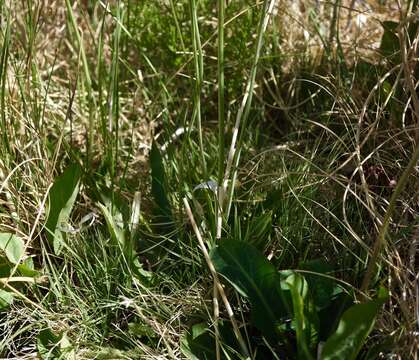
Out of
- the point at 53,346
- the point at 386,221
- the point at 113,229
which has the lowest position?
the point at 53,346

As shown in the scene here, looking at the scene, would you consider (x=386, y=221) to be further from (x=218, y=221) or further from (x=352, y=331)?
(x=218, y=221)

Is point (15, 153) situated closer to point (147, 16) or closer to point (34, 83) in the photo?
point (34, 83)

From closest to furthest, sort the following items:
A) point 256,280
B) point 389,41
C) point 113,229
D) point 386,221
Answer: point 386,221, point 256,280, point 113,229, point 389,41

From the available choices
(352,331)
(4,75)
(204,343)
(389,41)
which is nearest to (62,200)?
(4,75)

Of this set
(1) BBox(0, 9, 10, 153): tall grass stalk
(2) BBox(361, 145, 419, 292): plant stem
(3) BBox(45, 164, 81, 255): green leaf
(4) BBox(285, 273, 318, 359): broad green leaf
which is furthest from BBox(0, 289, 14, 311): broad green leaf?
(2) BBox(361, 145, 419, 292): plant stem

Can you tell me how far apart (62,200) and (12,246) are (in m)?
0.13

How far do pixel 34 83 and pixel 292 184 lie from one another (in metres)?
0.59

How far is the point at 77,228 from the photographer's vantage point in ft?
5.21

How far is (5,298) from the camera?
146cm

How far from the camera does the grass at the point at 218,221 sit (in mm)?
1345

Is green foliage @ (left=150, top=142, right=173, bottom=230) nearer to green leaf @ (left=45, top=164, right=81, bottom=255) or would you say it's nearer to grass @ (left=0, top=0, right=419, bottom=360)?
grass @ (left=0, top=0, right=419, bottom=360)

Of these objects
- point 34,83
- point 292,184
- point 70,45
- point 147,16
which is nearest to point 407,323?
point 292,184

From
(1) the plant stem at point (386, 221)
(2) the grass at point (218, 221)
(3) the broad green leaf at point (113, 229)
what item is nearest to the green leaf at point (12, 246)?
(2) the grass at point (218, 221)

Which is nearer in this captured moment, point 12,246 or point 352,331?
point 352,331
